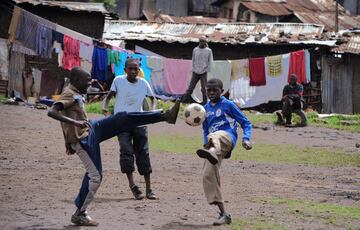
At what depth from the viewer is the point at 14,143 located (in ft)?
45.8

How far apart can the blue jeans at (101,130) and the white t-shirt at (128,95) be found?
5.17ft

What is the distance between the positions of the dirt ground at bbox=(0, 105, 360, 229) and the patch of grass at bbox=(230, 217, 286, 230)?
13 centimetres

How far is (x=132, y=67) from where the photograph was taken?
9.07 metres

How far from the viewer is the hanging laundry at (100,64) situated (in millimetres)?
23625

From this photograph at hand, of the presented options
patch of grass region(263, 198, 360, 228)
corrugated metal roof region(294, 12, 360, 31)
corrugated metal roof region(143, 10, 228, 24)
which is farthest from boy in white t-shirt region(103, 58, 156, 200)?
corrugated metal roof region(294, 12, 360, 31)

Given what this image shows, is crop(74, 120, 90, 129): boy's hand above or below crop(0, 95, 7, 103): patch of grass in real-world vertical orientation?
above

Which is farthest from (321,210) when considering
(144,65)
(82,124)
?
(144,65)

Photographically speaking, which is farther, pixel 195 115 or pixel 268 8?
pixel 268 8

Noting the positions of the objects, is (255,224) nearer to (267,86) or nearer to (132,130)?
(132,130)

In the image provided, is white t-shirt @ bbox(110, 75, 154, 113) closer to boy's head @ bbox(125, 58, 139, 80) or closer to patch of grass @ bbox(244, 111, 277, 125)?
boy's head @ bbox(125, 58, 139, 80)

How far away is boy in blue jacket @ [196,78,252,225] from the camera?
7547 mm

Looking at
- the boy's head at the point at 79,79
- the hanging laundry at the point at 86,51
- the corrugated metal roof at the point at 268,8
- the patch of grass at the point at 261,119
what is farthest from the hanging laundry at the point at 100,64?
the corrugated metal roof at the point at 268,8

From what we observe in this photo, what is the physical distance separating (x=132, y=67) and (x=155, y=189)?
1693 millimetres

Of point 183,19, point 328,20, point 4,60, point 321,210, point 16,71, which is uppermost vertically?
point 328,20
